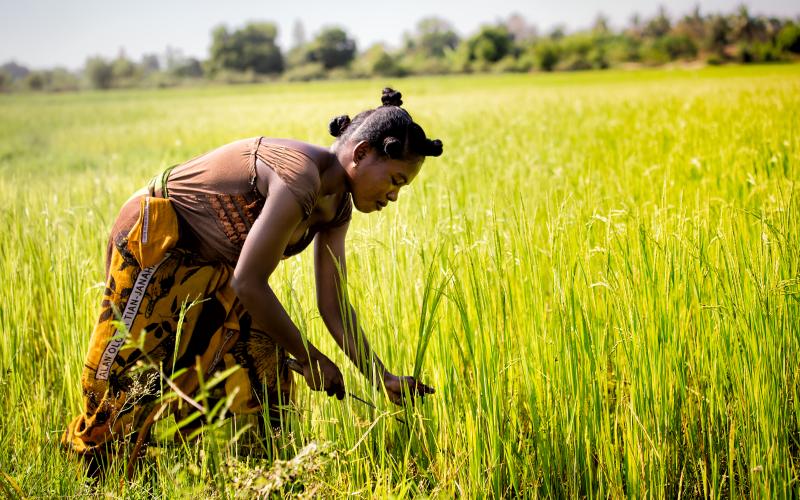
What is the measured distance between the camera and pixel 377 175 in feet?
5.61

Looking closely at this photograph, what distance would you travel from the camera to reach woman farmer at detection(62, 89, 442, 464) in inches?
64.1

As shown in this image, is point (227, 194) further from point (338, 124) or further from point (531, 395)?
point (531, 395)

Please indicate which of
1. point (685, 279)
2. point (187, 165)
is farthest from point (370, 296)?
point (685, 279)

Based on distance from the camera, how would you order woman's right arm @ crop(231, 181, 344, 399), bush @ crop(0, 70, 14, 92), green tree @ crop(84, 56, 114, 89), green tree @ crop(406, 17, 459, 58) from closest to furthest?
woman's right arm @ crop(231, 181, 344, 399), bush @ crop(0, 70, 14, 92), green tree @ crop(84, 56, 114, 89), green tree @ crop(406, 17, 459, 58)

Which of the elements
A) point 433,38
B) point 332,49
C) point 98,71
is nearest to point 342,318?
point 98,71

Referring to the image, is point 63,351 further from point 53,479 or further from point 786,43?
point 786,43

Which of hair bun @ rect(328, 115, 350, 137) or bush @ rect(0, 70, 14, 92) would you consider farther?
bush @ rect(0, 70, 14, 92)

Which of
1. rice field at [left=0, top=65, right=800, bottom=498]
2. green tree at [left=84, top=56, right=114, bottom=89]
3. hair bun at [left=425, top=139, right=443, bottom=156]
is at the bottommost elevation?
rice field at [left=0, top=65, right=800, bottom=498]

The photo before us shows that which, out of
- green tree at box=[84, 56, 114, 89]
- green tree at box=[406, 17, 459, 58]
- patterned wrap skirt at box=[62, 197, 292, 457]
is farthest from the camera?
green tree at box=[406, 17, 459, 58]

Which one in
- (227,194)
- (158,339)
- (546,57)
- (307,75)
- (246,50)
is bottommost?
(158,339)

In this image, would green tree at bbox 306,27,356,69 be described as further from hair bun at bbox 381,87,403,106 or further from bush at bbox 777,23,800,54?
hair bun at bbox 381,87,403,106

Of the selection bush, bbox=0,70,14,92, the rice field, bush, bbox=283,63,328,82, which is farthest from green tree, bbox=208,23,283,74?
the rice field

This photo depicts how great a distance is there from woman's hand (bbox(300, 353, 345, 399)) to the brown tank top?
13.5 inches

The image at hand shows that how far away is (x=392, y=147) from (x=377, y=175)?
0.36 ft
